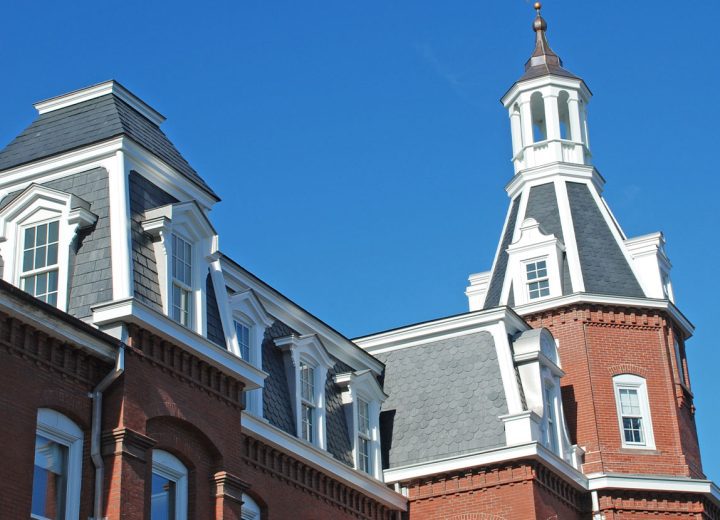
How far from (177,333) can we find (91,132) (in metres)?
4.64

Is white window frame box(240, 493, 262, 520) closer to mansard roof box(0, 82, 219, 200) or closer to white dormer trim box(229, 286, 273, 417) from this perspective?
white dormer trim box(229, 286, 273, 417)

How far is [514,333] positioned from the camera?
33.5 metres

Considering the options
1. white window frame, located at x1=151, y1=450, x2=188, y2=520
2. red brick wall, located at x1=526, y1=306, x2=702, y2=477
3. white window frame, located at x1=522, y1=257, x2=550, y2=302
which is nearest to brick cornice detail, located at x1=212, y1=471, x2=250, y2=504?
white window frame, located at x1=151, y1=450, x2=188, y2=520

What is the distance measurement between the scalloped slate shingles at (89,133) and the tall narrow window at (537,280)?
13.7 m

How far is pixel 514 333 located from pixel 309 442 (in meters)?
7.94

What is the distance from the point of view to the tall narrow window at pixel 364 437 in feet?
101

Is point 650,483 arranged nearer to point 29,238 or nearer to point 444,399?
point 444,399

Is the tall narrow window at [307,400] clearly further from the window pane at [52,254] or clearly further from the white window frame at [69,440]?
the white window frame at [69,440]

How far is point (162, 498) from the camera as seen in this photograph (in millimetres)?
21719

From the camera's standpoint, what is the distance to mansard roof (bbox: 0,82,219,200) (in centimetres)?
2400

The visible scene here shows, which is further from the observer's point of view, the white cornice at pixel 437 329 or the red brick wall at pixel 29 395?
the white cornice at pixel 437 329

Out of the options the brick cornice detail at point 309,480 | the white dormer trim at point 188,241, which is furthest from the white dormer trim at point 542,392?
the white dormer trim at point 188,241

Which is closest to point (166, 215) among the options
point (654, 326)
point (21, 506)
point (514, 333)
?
point (21, 506)

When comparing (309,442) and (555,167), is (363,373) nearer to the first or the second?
(309,442)
